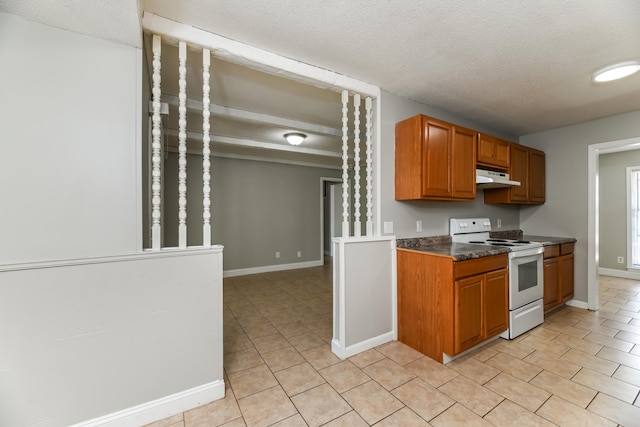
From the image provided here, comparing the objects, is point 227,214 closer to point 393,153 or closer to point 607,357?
point 393,153

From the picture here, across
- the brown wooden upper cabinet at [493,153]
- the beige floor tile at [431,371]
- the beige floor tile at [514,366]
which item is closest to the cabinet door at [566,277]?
the brown wooden upper cabinet at [493,153]

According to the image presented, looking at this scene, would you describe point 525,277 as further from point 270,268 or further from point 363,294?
point 270,268

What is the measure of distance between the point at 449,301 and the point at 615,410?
1.05 meters

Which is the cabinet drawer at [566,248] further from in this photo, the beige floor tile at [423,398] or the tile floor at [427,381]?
the beige floor tile at [423,398]

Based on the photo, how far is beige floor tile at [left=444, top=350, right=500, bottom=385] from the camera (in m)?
1.90

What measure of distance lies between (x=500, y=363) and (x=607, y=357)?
0.94m

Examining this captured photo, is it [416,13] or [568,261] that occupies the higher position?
[416,13]

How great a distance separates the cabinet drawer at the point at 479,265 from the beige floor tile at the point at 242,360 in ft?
5.79

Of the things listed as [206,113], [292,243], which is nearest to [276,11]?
[206,113]

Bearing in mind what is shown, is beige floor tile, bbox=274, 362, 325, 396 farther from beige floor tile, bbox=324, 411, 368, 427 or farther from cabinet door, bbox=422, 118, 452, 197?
cabinet door, bbox=422, 118, 452, 197

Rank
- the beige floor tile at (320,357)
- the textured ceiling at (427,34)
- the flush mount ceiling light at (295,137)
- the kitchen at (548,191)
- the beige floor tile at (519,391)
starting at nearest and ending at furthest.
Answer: the textured ceiling at (427,34) < the beige floor tile at (519,391) < the beige floor tile at (320,357) < the kitchen at (548,191) < the flush mount ceiling light at (295,137)

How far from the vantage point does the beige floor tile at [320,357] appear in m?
2.08

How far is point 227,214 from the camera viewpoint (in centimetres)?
496

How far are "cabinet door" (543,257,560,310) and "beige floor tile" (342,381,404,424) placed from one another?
245 centimetres
